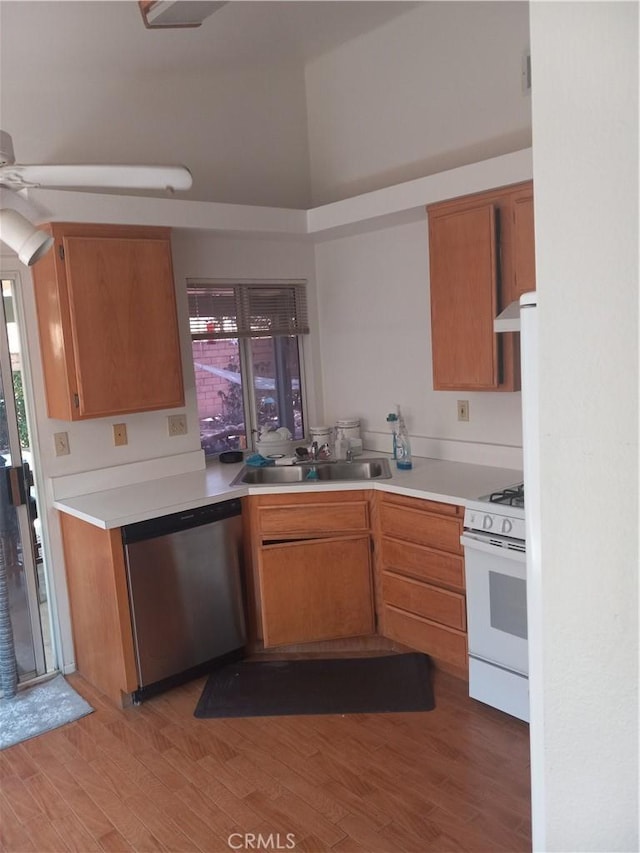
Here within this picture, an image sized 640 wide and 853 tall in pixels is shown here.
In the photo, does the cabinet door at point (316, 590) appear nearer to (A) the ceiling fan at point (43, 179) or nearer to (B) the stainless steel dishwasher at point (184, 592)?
(B) the stainless steel dishwasher at point (184, 592)

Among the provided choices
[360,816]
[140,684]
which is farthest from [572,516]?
[140,684]

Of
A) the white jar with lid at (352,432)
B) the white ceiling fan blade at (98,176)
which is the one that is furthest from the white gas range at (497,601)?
the white ceiling fan blade at (98,176)

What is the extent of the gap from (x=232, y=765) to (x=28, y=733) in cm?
95

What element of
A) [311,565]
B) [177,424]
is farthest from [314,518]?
[177,424]

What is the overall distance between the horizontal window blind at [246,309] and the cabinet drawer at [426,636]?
179 cm

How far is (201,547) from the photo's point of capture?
125 inches

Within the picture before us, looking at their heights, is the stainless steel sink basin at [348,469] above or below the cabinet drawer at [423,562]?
above

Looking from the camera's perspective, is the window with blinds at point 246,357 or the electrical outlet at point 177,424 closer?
the electrical outlet at point 177,424

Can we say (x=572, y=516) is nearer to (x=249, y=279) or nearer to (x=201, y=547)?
(x=201, y=547)

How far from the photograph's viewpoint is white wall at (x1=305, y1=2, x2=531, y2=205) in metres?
3.18

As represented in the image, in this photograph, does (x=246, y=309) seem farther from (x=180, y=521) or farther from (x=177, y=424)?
(x=180, y=521)

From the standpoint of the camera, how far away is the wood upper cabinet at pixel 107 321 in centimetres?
307
